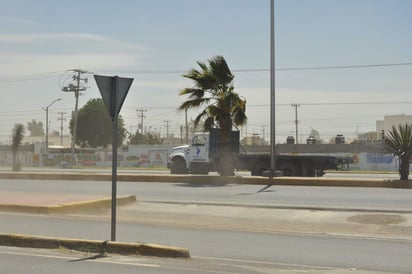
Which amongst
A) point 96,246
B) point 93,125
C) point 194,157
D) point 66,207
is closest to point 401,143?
point 194,157

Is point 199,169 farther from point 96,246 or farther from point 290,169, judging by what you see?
point 96,246

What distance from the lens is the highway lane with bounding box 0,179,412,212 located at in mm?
16875

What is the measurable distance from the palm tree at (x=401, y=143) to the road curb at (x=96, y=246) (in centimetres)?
1567

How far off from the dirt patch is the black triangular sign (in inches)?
276

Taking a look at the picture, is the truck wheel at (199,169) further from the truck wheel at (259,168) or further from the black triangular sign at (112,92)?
the black triangular sign at (112,92)

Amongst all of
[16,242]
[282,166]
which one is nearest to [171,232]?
[16,242]

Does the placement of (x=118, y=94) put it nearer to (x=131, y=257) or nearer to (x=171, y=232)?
(x=131, y=257)

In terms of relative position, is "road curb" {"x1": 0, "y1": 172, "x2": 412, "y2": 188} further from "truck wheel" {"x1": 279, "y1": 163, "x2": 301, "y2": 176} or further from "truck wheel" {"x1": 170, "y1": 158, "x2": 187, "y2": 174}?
"truck wheel" {"x1": 170, "y1": 158, "x2": 187, "y2": 174}

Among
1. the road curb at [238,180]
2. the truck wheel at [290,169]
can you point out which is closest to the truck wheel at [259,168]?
the truck wheel at [290,169]

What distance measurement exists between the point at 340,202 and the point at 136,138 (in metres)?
98.3

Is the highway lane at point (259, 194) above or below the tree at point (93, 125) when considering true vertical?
below

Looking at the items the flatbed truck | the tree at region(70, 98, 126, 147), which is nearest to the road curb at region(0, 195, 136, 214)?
the flatbed truck

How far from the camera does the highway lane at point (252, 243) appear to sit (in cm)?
888

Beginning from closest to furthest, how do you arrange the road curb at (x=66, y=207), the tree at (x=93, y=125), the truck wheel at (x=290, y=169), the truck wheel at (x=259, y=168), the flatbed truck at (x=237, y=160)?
the road curb at (x=66, y=207)
the flatbed truck at (x=237, y=160)
the truck wheel at (x=290, y=169)
the truck wheel at (x=259, y=168)
the tree at (x=93, y=125)
